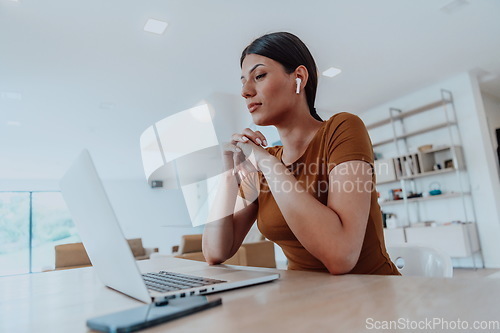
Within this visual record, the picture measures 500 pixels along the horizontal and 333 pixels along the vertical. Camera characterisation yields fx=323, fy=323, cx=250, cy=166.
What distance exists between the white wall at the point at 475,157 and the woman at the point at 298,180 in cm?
456

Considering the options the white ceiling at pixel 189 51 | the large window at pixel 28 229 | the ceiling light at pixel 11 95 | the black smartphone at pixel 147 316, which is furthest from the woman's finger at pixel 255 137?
the large window at pixel 28 229

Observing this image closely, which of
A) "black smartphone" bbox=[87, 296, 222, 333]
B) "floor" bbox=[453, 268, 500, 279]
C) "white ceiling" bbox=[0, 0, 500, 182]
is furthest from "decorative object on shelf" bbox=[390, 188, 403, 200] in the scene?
"black smartphone" bbox=[87, 296, 222, 333]

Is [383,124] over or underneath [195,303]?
over

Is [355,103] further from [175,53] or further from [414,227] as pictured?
[175,53]

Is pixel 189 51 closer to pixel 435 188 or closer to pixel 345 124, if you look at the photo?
pixel 345 124

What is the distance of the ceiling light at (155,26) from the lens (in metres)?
2.91

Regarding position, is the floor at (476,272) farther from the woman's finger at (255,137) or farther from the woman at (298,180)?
the woman's finger at (255,137)

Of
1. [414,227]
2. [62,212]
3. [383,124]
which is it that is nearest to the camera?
[414,227]

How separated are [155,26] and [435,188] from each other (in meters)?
4.55

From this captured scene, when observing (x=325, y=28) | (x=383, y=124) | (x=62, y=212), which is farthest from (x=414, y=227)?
(x=62, y=212)

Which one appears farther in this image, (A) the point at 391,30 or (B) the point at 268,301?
(A) the point at 391,30

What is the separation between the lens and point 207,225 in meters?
0.99

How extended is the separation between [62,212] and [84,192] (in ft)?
36.9

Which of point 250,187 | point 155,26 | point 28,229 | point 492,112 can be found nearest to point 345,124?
point 250,187
